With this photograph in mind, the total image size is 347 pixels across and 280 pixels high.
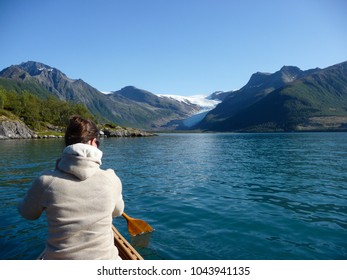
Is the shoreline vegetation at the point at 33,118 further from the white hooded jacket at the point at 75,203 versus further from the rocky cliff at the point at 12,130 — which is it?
the white hooded jacket at the point at 75,203

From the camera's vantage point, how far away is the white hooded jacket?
5.00 metres

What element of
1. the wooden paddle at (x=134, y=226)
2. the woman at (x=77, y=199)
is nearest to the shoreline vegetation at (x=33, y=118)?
the wooden paddle at (x=134, y=226)

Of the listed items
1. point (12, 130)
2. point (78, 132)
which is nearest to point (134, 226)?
point (78, 132)

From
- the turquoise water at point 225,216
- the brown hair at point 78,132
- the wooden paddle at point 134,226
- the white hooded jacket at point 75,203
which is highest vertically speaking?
the brown hair at point 78,132

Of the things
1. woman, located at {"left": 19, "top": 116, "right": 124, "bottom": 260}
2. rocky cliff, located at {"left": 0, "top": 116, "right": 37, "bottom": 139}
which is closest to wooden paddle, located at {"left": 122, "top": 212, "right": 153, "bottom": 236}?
woman, located at {"left": 19, "top": 116, "right": 124, "bottom": 260}

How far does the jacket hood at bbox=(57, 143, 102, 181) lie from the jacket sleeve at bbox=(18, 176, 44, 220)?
0.46 metres

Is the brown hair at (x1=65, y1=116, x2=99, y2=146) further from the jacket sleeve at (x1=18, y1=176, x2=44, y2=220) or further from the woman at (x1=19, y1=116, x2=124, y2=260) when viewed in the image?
the jacket sleeve at (x1=18, y1=176, x2=44, y2=220)

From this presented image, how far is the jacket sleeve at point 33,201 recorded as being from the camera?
502cm

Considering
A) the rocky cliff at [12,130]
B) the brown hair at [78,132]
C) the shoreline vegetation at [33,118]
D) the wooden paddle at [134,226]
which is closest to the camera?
the brown hair at [78,132]

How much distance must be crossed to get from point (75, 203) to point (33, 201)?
2.76ft

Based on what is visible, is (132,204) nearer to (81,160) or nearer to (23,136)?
(81,160)

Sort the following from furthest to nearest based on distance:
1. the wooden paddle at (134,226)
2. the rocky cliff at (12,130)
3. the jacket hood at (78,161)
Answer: the rocky cliff at (12,130), the wooden paddle at (134,226), the jacket hood at (78,161)

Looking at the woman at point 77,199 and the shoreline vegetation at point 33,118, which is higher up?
the shoreline vegetation at point 33,118

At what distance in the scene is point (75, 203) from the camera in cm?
505
